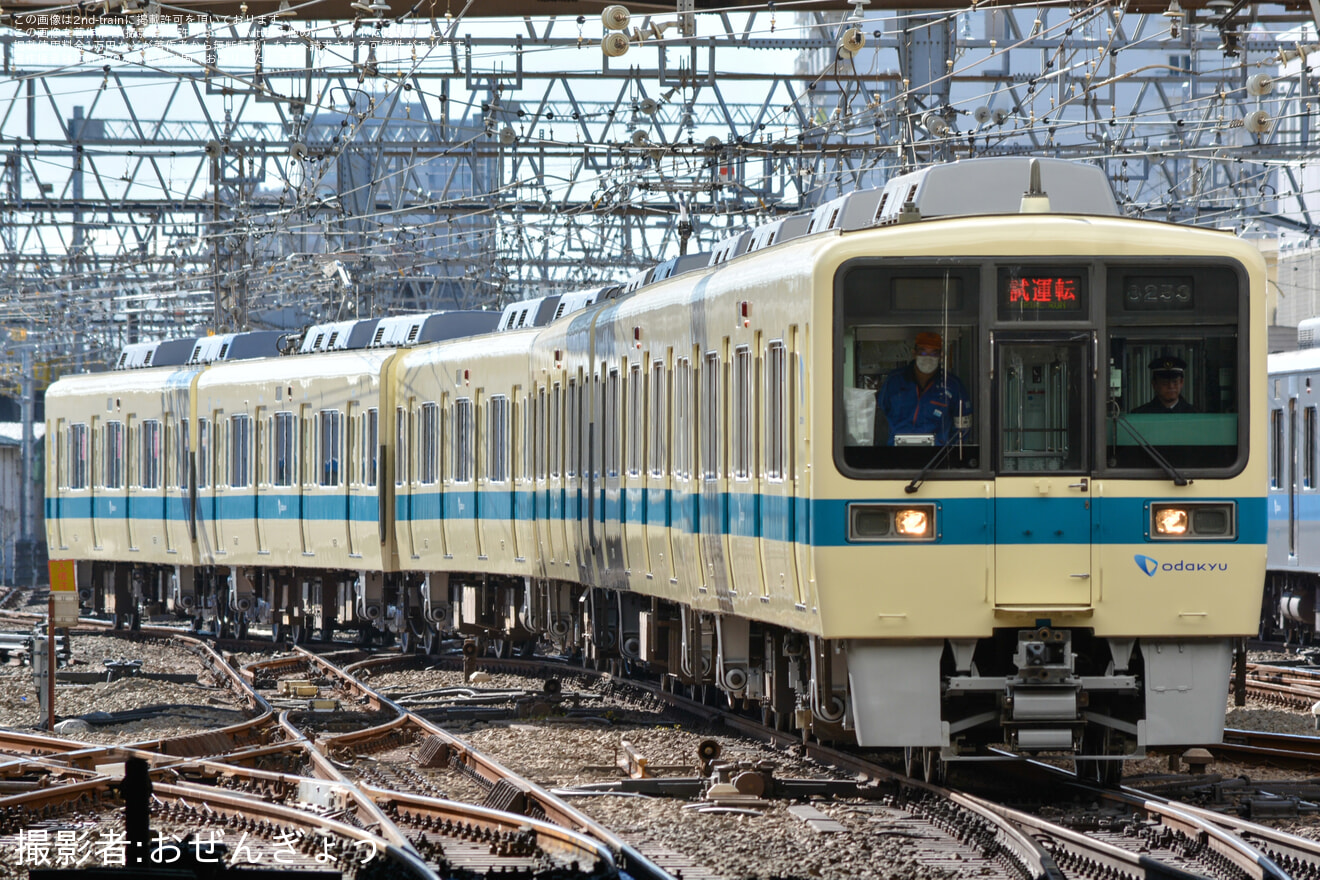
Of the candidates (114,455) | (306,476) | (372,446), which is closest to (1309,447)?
(372,446)

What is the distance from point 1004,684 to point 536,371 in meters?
9.72

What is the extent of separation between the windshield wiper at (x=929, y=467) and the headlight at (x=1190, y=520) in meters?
1.02

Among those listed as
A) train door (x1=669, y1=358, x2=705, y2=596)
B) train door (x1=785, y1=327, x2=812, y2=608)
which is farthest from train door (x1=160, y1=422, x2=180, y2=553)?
train door (x1=785, y1=327, x2=812, y2=608)

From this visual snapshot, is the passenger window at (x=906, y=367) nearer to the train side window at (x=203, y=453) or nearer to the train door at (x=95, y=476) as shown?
the train side window at (x=203, y=453)

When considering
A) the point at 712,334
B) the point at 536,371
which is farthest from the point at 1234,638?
the point at 536,371

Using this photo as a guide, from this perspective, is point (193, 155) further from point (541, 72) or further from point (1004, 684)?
point (1004, 684)

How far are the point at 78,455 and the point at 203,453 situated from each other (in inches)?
147

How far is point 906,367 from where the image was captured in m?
10.5

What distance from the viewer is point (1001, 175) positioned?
1167 cm

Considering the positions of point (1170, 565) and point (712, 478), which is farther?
point (712, 478)

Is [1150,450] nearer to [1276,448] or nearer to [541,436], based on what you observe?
[541,436]

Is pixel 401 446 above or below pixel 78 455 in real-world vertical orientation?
above

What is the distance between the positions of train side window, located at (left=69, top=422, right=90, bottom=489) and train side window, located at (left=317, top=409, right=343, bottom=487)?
635 cm

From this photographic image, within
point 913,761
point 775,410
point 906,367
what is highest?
point 906,367
